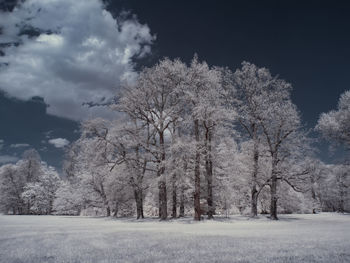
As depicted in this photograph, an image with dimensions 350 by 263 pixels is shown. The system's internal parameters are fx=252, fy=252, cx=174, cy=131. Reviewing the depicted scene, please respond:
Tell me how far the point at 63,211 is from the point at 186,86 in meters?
43.3

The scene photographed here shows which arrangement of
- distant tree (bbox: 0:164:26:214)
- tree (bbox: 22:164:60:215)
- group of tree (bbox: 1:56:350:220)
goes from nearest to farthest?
group of tree (bbox: 1:56:350:220) < tree (bbox: 22:164:60:215) < distant tree (bbox: 0:164:26:214)

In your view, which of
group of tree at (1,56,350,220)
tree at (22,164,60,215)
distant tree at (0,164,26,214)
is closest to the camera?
group of tree at (1,56,350,220)

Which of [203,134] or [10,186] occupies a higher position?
[203,134]

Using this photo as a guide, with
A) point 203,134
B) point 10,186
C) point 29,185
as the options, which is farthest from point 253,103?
point 10,186

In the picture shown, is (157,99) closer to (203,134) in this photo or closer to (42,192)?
(203,134)

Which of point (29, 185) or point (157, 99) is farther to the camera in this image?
point (29, 185)

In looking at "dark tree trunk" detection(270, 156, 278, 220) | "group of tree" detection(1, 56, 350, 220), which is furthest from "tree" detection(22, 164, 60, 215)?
"dark tree trunk" detection(270, 156, 278, 220)

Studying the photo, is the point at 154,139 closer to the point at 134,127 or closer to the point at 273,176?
the point at 134,127

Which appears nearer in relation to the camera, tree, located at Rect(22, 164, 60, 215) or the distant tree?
tree, located at Rect(22, 164, 60, 215)

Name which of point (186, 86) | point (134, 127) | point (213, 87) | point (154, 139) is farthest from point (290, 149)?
point (134, 127)

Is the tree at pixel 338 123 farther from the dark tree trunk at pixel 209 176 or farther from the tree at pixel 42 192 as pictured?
the tree at pixel 42 192

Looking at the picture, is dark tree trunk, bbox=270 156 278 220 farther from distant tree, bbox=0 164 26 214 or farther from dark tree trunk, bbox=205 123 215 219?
distant tree, bbox=0 164 26 214

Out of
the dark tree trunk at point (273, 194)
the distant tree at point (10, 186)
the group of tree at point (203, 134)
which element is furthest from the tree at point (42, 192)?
the dark tree trunk at point (273, 194)

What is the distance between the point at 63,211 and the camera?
176 ft
